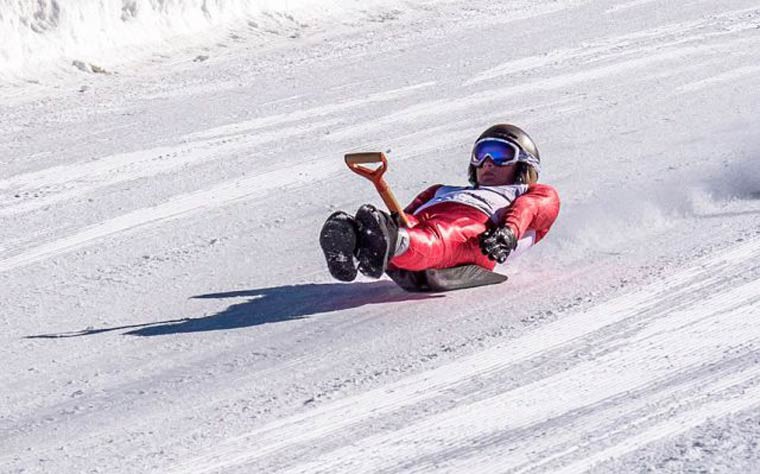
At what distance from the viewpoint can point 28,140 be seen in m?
10.0

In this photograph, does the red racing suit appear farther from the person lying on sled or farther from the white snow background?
the white snow background

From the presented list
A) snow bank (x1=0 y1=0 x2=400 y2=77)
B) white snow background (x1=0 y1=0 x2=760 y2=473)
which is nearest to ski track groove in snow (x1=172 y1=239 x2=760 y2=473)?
white snow background (x1=0 y1=0 x2=760 y2=473)

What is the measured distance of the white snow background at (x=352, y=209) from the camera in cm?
477

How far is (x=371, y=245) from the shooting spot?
5.78 m

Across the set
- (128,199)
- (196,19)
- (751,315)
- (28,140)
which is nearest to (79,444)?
(751,315)

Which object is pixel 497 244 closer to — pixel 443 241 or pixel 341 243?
pixel 443 241

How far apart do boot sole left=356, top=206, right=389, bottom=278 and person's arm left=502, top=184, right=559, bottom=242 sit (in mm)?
849

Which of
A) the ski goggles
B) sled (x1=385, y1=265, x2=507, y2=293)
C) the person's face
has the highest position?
the ski goggles

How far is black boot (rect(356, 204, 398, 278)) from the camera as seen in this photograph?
575 centimetres

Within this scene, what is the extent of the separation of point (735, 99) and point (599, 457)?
6565 mm

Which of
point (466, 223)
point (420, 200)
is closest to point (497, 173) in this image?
point (420, 200)

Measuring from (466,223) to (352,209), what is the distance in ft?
6.28

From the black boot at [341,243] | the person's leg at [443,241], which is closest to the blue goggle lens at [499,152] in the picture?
the person's leg at [443,241]

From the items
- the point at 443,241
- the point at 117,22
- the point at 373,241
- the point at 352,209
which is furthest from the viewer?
the point at 117,22
